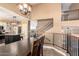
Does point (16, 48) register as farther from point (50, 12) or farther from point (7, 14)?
point (50, 12)

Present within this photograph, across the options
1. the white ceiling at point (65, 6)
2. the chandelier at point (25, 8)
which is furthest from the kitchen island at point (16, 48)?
the white ceiling at point (65, 6)

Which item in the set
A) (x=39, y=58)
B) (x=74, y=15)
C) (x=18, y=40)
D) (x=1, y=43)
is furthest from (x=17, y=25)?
(x=74, y=15)

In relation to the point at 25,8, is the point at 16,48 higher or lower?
lower

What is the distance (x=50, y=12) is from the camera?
174 cm

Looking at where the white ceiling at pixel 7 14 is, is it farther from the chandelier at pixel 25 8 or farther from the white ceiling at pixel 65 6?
the white ceiling at pixel 65 6

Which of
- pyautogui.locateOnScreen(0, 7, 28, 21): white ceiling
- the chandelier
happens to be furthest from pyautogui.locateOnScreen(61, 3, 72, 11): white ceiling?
pyautogui.locateOnScreen(0, 7, 28, 21): white ceiling

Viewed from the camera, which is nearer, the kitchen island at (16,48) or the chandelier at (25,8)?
the kitchen island at (16,48)

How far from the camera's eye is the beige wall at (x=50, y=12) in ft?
5.59

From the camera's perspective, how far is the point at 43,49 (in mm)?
1778

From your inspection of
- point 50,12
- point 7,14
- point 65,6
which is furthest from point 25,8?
point 65,6

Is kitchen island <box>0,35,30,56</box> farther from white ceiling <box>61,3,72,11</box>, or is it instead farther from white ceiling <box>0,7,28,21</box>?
white ceiling <box>61,3,72,11</box>

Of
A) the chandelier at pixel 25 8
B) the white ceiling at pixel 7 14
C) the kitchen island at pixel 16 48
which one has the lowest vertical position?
the kitchen island at pixel 16 48

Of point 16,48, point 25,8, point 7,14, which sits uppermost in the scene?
point 25,8

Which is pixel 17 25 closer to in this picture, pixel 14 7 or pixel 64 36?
pixel 14 7
